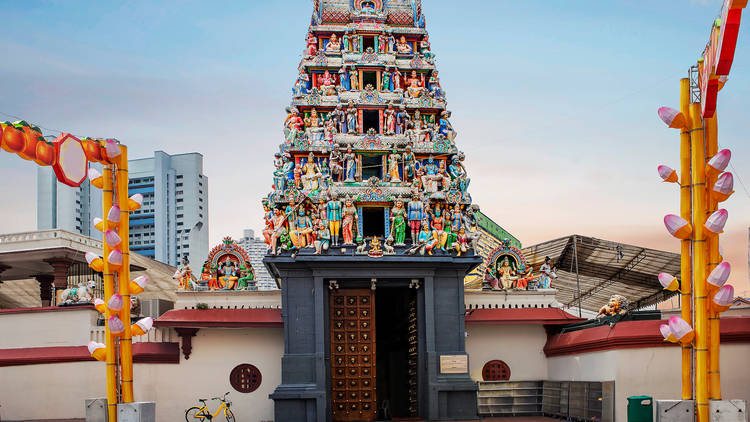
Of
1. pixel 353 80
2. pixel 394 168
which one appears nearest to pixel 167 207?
pixel 353 80

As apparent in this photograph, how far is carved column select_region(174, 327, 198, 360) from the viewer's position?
28.3 m

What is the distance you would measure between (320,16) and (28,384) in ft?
52.4

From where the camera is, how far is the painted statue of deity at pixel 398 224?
28.1 m

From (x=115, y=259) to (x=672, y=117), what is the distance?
12.6m

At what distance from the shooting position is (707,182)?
1844 centimetres

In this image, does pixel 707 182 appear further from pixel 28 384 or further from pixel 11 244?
pixel 11 244

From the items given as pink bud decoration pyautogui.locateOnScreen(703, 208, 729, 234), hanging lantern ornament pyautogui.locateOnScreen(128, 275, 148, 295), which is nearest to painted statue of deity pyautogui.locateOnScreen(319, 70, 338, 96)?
hanging lantern ornament pyautogui.locateOnScreen(128, 275, 148, 295)

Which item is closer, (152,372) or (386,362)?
(152,372)

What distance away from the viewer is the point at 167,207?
84.3m

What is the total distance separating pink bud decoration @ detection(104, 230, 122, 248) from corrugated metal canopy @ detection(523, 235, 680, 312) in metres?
16.0

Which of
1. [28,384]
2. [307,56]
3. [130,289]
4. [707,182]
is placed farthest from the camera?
[307,56]

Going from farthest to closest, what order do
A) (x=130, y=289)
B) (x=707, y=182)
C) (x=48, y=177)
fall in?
1. (x=48, y=177)
2. (x=130, y=289)
3. (x=707, y=182)

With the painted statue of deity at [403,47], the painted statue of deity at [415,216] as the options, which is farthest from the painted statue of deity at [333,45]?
the painted statue of deity at [415,216]

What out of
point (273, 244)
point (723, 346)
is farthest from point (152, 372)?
point (723, 346)
